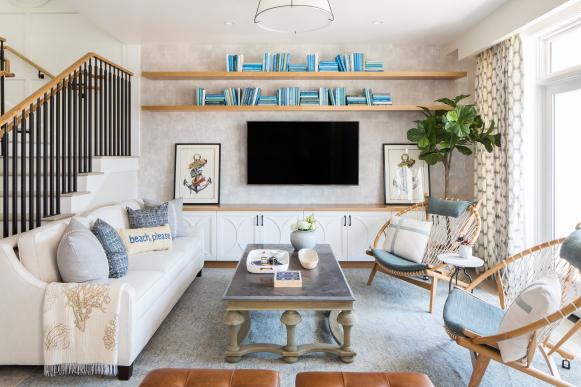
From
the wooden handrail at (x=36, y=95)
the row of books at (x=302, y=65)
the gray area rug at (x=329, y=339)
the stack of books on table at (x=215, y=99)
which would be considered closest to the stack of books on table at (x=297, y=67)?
the row of books at (x=302, y=65)

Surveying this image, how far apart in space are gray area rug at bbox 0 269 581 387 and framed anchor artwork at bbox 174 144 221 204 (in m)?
1.60

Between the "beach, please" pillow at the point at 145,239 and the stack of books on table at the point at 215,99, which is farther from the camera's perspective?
the stack of books on table at the point at 215,99

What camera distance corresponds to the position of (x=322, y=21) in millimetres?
3230

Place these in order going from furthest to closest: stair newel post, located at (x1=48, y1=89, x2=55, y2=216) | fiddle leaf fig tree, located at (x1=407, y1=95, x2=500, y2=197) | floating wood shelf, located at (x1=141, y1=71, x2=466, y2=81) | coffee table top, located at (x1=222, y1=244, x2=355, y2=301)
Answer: floating wood shelf, located at (x1=141, y1=71, x2=466, y2=81) < fiddle leaf fig tree, located at (x1=407, y1=95, x2=500, y2=197) < stair newel post, located at (x1=48, y1=89, x2=55, y2=216) < coffee table top, located at (x1=222, y1=244, x2=355, y2=301)

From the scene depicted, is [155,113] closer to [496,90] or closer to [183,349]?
[183,349]

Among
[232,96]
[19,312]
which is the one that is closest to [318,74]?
[232,96]

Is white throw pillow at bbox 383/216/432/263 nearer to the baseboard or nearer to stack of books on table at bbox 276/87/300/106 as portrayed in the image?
the baseboard

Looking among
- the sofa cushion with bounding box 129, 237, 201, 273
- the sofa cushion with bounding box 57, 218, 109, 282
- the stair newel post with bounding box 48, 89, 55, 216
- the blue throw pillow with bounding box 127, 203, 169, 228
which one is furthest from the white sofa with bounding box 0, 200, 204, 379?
the blue throw pillow with bounding box 127, 203, 169, 228

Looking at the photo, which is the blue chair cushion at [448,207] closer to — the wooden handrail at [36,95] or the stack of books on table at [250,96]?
the stack of books on table at [250,96]

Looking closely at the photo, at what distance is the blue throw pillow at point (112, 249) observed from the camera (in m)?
2.90

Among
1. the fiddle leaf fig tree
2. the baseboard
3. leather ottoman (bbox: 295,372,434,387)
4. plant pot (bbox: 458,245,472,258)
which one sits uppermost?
the fiddle leaf fig tree

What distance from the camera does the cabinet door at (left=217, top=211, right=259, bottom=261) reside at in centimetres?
493

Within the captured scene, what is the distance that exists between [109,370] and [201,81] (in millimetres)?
3813

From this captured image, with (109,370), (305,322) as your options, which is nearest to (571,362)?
(305,322)
